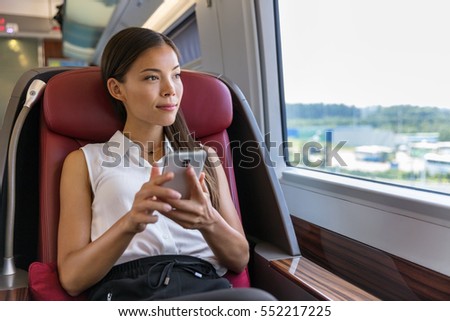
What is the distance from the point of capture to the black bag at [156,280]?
96 cm

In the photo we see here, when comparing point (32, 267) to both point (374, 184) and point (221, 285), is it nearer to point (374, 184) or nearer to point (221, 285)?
point (221, 285)

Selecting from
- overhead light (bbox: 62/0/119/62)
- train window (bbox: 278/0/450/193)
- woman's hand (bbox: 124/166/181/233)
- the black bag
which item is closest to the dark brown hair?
the black bag

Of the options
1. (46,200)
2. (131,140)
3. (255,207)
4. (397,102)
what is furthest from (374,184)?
(46,200)

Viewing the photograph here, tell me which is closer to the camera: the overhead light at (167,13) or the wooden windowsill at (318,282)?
the wooden windowsill at (318,282)

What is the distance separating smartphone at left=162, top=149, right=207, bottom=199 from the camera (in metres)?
0.83

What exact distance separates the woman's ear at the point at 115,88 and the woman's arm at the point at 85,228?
193 mm

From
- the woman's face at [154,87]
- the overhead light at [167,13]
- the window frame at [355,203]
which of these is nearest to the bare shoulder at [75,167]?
the woman's face at [154,87]

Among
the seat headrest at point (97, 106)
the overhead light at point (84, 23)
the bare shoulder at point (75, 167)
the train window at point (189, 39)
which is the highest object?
the overhead light at point (84, 23)

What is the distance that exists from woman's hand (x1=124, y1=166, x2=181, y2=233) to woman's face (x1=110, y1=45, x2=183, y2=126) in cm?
27

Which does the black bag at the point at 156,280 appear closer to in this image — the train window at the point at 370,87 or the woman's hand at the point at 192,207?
the woman's hand at the point at 192,207

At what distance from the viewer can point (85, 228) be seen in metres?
1.03

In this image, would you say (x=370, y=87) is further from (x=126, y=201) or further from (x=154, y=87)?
(x=126, y=201)

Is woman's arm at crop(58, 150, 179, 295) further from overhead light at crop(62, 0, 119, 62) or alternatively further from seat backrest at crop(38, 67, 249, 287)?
overhead light at crop(62, 0, 119, 62)
